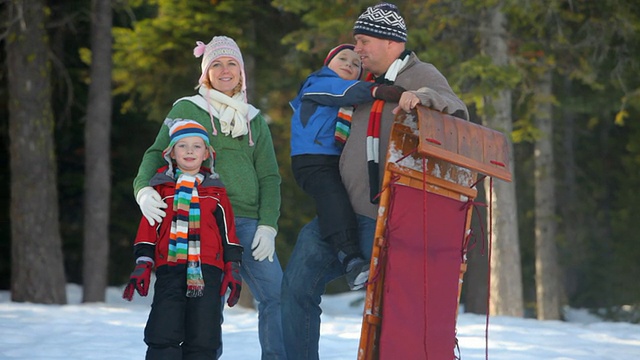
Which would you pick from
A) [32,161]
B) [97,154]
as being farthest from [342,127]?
[97,154]

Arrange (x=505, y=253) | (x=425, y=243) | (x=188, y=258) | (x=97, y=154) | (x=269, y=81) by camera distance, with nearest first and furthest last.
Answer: (x=425, y=243), (x=188, y=258), (x=505, y=253), (x=97, y=154), (x=269, y=81)

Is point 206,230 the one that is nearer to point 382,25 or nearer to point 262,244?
point 262,244

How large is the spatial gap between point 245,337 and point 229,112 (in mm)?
3472

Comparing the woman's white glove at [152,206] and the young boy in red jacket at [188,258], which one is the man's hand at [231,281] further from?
the woman's white glove at [152,206]

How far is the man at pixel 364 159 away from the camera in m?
4.87

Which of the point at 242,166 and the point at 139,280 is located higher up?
the point at 242,166

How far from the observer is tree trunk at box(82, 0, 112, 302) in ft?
44.0

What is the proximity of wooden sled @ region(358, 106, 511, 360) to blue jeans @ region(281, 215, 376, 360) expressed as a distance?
522 millimetres

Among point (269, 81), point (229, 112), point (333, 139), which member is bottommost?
point (333, 139)

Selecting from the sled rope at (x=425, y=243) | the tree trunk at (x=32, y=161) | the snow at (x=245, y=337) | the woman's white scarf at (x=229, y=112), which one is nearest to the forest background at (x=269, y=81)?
the tree trunk at (x=32, y=161)

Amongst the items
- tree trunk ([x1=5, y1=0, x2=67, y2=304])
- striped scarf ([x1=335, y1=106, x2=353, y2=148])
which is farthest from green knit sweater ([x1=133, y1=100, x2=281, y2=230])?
tree trunk ([x1=5, y1=0, x2=67, y2=304])

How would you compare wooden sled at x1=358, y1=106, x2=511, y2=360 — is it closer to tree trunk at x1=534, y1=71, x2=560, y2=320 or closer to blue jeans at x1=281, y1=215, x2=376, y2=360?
blue jeans at x1=281, y1=215, x2=376, y2=360

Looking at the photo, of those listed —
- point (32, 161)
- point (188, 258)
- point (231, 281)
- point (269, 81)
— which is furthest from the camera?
point (269, 81)

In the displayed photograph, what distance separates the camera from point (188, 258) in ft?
16.4
